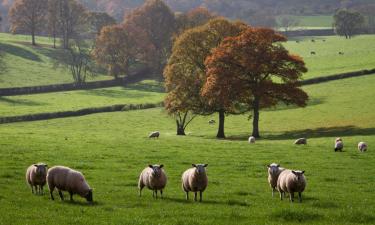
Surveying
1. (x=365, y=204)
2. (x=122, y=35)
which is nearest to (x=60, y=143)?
(x=365, y=204)

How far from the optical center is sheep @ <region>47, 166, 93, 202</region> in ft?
76.4

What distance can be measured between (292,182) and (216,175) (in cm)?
866

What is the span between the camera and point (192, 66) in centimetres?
6575

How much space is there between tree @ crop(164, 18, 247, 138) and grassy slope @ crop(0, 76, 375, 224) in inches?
163

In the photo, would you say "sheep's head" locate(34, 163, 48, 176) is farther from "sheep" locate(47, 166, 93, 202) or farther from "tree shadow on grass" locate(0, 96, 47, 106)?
"tree shadow on grass" locate(0, 96, 47, 106)

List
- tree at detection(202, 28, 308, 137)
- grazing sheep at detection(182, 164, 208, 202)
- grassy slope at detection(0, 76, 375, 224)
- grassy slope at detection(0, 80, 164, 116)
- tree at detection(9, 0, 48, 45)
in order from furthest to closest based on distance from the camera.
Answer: tree at detection(9, 0, 48, 45), grassy slope at detection(0, 80, 164, 116), tree at detection(202, 28, 308, 137), grazing sheep at detection(182, 164, 208, 202), grassy slope at detection(0, 76, 375, 224)

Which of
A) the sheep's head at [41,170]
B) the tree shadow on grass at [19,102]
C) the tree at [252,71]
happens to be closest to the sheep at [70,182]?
the sheep's head at [41,170]

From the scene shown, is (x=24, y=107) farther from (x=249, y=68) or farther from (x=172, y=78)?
(x=249, y=68)

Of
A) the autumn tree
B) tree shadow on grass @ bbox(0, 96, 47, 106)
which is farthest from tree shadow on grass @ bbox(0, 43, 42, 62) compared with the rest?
tree shadow on grass @ bbox(0, 96, 47, 106)

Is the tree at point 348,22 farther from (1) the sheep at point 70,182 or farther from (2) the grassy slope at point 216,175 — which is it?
(1) the sheep at point 70,182

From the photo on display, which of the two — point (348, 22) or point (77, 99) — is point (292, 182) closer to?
point (77, 99)

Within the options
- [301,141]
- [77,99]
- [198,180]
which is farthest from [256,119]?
[77,99]

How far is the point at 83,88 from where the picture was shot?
372ft

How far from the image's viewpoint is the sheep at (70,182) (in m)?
23.3
